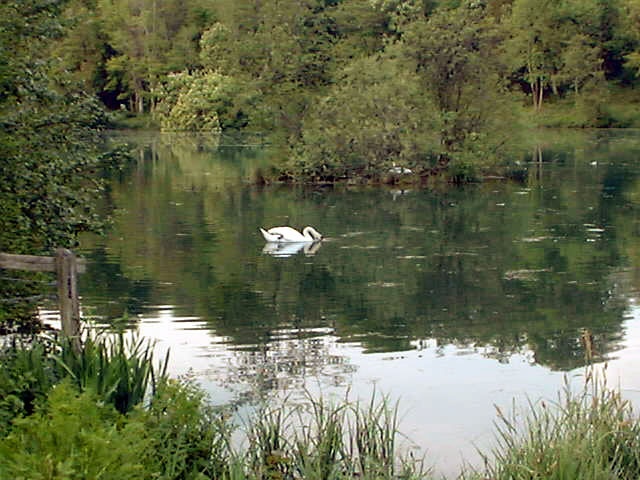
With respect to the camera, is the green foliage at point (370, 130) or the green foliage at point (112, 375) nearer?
the green foliage at point (112, 375)

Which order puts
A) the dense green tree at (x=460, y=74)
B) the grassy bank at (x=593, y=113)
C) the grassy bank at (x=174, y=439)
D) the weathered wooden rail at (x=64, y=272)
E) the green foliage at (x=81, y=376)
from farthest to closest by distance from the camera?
1. the grassy bank at (x=593, y=113)
2. the dense green tree at (x=460, y=74)
3. the weathered wooden rail at (x=64, y=272)
4. the green foliage at (x=81, y=376)
5. the grassy bank at (x=174, y=439)

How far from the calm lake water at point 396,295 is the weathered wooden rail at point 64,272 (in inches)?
22.1

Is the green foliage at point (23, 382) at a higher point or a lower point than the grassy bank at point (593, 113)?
lower

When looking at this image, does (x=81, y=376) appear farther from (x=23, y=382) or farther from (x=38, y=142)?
(x=38, y=142)

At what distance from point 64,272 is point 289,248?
11982mm

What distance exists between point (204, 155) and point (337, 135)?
16505 mm

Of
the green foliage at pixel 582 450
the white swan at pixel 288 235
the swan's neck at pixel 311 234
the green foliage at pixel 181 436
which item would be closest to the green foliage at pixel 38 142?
the green foliage at pixel 181 436

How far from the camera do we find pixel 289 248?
66.6ft

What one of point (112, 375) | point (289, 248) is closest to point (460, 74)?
point (289, 248)

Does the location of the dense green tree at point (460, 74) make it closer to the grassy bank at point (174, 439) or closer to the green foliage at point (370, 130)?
the green foliage at point (370, 130)

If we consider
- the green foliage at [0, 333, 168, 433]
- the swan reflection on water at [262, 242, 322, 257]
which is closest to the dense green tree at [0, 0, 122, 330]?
the green foliage at [0, 333, 168, 433]

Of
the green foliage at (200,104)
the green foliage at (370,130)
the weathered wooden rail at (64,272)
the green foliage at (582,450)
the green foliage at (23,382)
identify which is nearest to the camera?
the green foliage at (582,450)

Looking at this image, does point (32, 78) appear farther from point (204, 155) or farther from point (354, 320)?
point (204, 155)

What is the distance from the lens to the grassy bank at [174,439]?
→ 5797mm
